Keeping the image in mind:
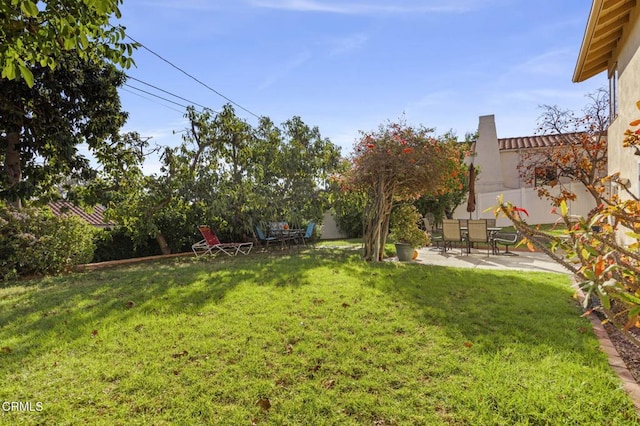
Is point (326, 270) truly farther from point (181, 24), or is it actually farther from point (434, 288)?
point (181, 24)

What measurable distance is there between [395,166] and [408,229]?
2362 millimetres

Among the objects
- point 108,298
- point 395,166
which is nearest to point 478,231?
point 395,166

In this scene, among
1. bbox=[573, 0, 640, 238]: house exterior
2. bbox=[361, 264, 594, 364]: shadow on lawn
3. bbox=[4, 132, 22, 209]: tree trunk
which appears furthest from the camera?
bbox=[4, 132, 22, 209]: tree trunk

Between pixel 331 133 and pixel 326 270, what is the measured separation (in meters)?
8.69

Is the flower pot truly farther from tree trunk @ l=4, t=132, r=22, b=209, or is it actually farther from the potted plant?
tree trunk @ l=4, t=132, r=22, b=209

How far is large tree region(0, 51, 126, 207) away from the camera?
9.11 metres

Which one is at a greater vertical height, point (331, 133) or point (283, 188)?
point (331, 133)

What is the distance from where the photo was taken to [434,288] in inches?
223

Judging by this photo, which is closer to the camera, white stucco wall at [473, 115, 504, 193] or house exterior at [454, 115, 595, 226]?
house exterior at [454, 115, 595, 226]

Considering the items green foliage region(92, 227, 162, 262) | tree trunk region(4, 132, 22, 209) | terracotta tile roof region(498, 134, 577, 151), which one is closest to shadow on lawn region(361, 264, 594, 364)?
green foliage region(92, 227, 162, 262)

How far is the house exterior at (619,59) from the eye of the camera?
19.2 feet

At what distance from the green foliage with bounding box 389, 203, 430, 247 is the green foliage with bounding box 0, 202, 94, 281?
8.83m

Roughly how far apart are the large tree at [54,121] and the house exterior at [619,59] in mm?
12005

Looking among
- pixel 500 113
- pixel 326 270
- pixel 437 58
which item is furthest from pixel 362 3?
pixel 500 113
